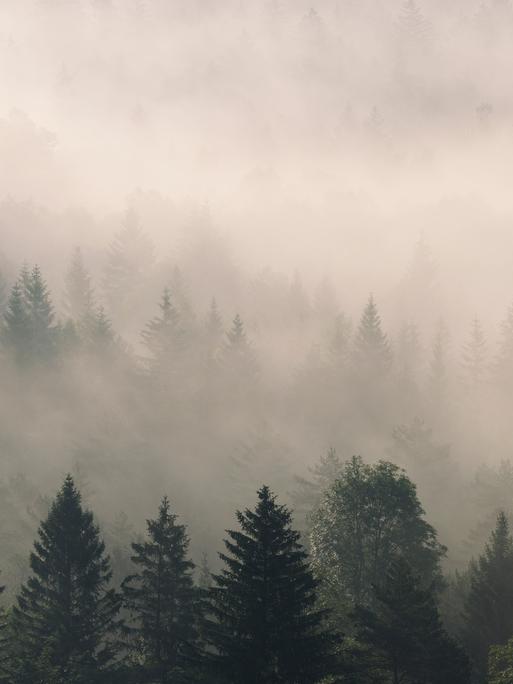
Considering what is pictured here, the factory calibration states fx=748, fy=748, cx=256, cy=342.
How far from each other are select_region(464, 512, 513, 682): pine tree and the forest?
126 millimetres

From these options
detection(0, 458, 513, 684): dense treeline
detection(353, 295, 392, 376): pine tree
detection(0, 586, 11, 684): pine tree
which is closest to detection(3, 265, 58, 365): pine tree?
detection(353, 295, 392, 376): pine tree

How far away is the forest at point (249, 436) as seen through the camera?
3028 cm

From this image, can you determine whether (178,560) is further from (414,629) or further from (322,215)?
(322,215)

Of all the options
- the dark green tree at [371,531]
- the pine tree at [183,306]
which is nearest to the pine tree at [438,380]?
the pine tree at [183,306]

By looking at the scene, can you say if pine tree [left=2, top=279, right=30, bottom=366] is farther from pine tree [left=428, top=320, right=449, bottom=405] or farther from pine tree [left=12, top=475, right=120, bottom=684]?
pine tree [left=428, top=320, right=449, bottom=405]

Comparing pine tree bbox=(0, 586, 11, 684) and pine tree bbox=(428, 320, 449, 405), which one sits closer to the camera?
pine tree bbox=(0, 586, 11, 684)

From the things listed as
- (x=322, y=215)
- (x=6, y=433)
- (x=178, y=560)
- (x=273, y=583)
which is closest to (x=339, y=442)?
(x=6, y=433)

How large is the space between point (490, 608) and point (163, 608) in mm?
19050

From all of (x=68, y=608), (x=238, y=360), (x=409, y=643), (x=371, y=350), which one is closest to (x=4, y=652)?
(x=68, y=608)

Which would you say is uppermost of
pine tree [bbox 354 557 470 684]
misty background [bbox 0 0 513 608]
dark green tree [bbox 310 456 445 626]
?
misty background [bbox 0 0 513 608]

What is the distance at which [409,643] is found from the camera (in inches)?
1187

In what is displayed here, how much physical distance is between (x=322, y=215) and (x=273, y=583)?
157 meters

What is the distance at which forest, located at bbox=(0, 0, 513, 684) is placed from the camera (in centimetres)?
3028

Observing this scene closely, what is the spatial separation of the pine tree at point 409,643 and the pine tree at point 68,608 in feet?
36.0
